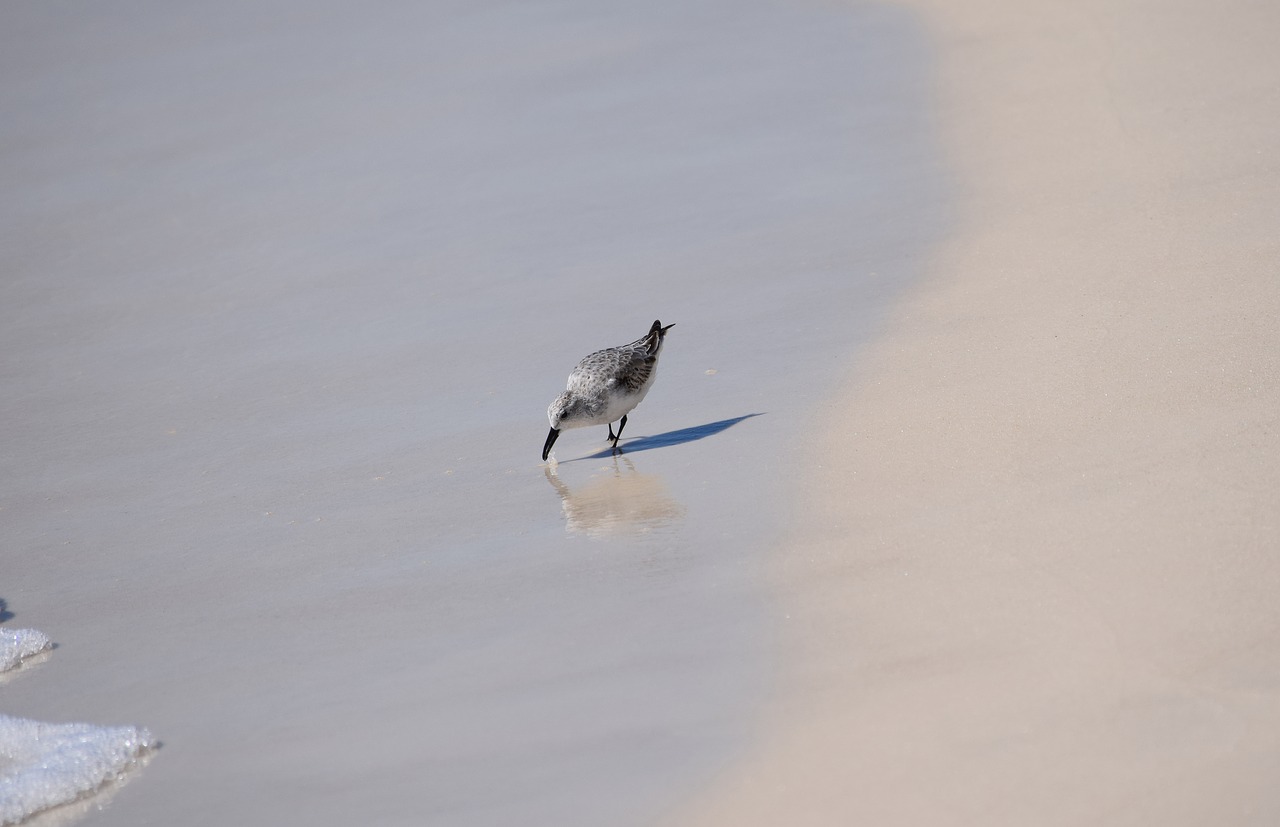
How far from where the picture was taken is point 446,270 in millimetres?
9602

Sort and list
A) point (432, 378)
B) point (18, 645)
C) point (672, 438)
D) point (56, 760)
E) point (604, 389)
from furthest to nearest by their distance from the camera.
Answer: point (432, 378) → point (672, 438) → point (604, 389) → point (18, 645) → point (56, 760)

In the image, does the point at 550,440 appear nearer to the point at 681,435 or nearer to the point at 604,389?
the point at 604,389

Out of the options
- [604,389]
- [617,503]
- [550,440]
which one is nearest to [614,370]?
[604,389]

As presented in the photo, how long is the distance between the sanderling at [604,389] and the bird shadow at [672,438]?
8 cm

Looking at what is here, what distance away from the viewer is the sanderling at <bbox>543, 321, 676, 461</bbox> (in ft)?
22.4

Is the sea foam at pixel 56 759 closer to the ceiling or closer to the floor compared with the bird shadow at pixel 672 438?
closer to the floor

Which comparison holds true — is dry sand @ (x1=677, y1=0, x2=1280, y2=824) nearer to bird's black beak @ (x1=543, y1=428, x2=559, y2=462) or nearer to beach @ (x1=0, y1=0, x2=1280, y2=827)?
beach @ (x1=0, y1=0, x2=1280, y2=827)

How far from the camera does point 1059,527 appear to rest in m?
5.20

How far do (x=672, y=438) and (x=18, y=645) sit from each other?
313 cm

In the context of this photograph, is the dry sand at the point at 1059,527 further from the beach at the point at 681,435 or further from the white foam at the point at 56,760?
the white foam at the point at 56,760

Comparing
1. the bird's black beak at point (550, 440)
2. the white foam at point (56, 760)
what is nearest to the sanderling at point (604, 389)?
the bird's black beak at point (550, 440)

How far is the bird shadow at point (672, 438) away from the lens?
6.97 m

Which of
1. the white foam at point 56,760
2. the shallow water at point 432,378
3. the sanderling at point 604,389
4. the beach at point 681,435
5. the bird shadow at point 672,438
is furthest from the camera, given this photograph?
the bird shadow at point 672,438

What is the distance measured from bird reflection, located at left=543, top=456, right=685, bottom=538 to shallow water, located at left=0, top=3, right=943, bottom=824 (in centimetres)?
3
